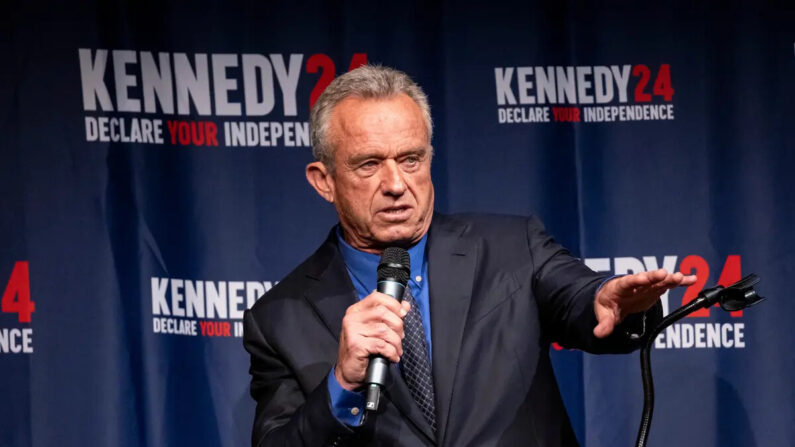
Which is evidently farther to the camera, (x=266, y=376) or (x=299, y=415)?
(x=266, y=376)

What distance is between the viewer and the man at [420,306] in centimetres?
215

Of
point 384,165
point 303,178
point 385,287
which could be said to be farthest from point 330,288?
point 303,178

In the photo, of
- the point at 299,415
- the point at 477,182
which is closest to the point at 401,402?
the point at 299,415

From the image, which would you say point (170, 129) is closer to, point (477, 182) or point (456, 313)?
point (477, 182)

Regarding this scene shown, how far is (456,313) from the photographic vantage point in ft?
7.32

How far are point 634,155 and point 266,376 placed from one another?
5.70 ft

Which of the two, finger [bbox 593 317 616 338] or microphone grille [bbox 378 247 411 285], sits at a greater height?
microphone grille [bbox 378 247 411 285]

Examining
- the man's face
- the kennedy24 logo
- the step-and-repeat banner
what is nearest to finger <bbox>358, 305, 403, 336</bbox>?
the man's face

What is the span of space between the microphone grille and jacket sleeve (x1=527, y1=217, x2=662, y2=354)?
43cm

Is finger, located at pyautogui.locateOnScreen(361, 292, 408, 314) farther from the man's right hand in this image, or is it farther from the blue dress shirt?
the blue dress shirt

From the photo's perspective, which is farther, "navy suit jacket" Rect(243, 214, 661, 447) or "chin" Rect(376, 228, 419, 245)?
"chin" Rect(376, 228, 419, 245)

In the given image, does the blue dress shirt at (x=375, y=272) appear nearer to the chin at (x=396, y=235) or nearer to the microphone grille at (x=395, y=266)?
the chin at (x=396, y=235)

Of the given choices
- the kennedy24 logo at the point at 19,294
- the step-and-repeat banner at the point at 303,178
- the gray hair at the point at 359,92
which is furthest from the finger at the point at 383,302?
the kennedy24 logo at the point at 19,294

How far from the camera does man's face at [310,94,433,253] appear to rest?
2238mm
